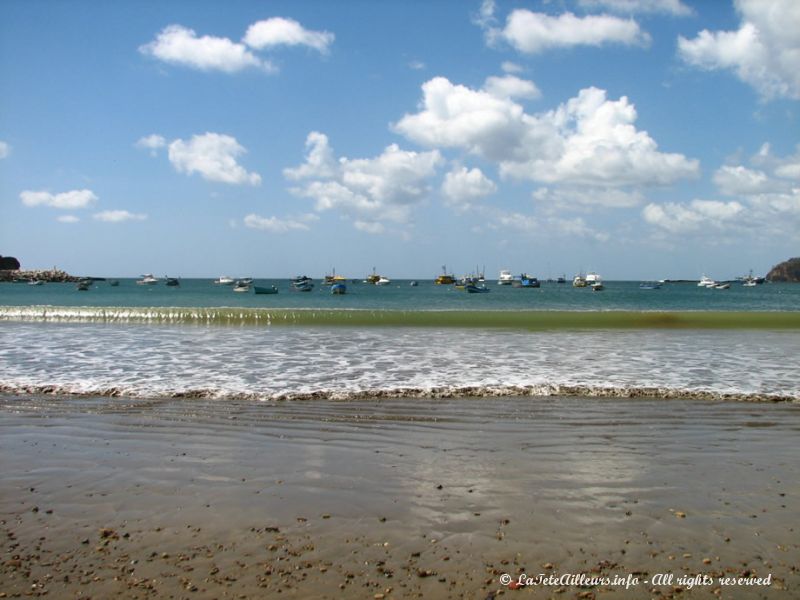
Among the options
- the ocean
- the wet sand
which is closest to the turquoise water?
the ocean

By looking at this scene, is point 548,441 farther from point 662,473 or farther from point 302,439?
point 302,439

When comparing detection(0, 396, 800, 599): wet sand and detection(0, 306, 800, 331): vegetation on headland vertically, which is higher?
detection(0, 306, 800, 331): vegetation on headland

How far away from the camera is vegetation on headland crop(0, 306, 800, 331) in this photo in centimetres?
3556

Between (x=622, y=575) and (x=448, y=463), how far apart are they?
309 centimetres

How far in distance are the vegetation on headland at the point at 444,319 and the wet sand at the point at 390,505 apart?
25.2 metres

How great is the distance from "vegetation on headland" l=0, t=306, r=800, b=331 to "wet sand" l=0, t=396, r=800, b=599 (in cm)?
2523

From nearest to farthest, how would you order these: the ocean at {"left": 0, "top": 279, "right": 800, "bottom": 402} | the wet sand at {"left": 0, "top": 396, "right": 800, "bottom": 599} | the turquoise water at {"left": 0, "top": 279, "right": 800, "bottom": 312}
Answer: the wet sand at {"left": 0, "top": 396, "right": 800, "bottom": 599} → the ocean at {"left": 0, "top": 279, "right": 800, "bottom": 402} → the turquoise water at {"left": 0, "top": 279, "right": 800, "bottom": 312}

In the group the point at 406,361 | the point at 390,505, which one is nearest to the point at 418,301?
the point at 406,361

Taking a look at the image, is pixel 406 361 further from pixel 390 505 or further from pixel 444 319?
pixel 444 319

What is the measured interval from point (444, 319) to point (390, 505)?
31.8m

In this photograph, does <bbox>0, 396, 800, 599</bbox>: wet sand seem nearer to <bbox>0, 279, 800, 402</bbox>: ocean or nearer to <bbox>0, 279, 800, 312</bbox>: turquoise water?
<bbox>0, 279, 800, 402</bbox>: ocean

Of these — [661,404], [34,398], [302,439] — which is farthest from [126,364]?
[661,404]

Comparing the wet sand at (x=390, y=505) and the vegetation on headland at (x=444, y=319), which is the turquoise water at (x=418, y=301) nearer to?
the vegetation on headland at (x=444, y=319)

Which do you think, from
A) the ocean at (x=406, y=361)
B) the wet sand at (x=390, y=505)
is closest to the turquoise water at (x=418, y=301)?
the ocean at (x=406, y=361)
